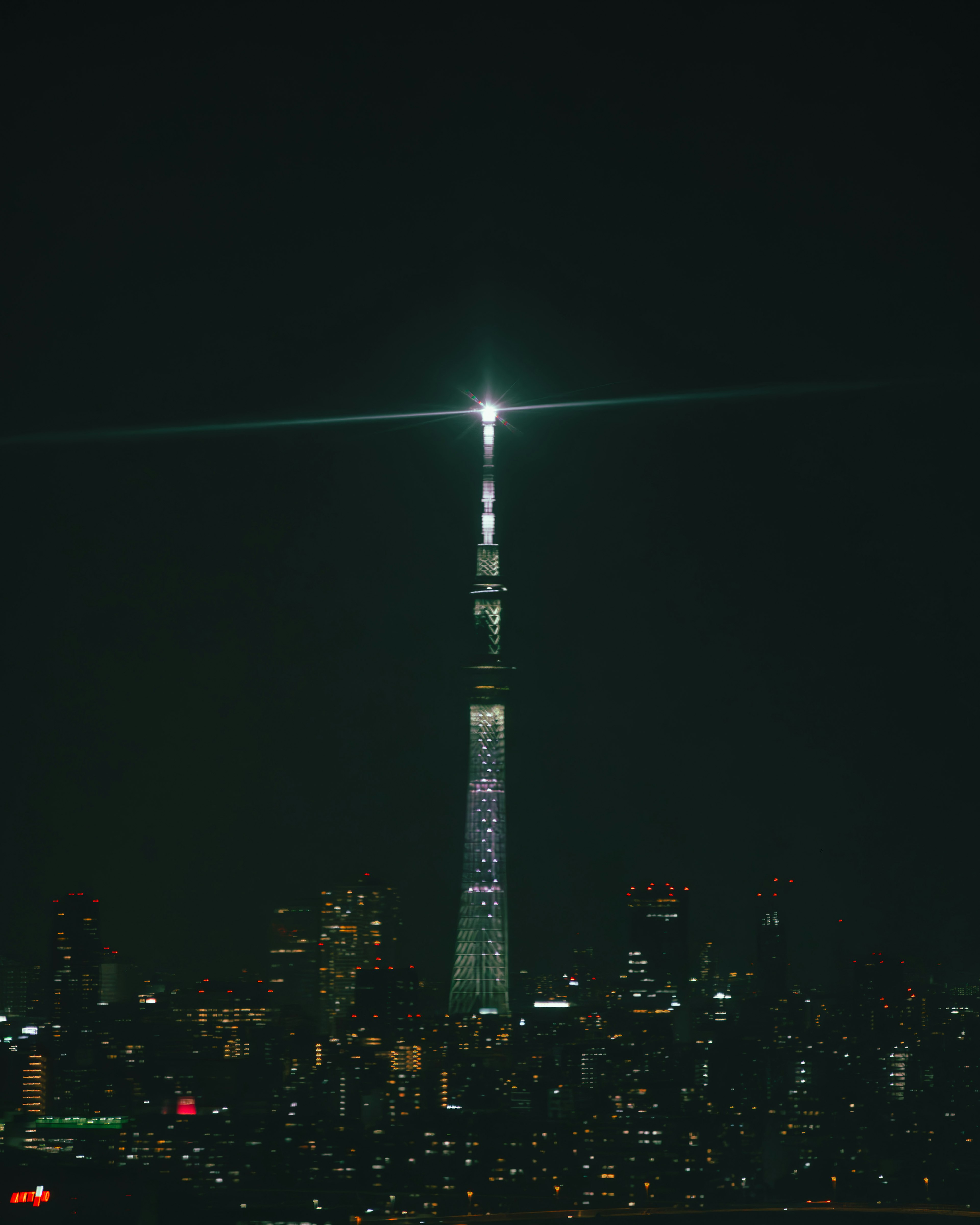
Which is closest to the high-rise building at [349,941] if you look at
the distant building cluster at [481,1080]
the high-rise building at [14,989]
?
the distant building cluster at [481,1080]

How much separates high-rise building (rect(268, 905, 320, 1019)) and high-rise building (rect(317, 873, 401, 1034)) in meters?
0.07

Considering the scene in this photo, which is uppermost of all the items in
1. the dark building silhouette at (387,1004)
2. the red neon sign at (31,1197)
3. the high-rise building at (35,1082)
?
the dark building silhouette at (387,1004)

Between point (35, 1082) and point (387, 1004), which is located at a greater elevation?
point (387, 1004)

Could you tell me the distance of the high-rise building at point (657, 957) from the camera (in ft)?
54.2

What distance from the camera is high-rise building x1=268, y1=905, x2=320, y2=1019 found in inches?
642

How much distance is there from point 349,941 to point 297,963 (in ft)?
Result: 1.66

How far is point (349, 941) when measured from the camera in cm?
1708

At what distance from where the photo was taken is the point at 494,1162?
1288cm

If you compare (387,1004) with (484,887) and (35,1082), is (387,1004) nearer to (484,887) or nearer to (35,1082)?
(484,887)

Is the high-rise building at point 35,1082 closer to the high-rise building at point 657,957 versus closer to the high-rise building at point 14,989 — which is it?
the high-rise building at point 14,989

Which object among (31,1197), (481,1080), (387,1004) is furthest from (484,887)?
(31,1197)

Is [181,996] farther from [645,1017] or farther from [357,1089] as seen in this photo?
[645,1017]

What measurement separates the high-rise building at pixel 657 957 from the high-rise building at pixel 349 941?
2159mm

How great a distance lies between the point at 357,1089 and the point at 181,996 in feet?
9.69
